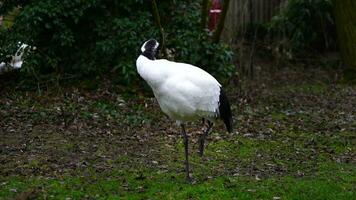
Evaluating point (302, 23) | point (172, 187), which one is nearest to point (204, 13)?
point (302, 23)

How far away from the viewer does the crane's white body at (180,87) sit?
21.2ft

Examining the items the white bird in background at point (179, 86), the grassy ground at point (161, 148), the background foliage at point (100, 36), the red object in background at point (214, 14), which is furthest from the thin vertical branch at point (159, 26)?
the red object in background at point (214, 14)

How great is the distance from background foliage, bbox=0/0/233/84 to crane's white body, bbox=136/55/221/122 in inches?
171

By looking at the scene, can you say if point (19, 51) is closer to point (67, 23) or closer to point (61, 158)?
point (67, 23)

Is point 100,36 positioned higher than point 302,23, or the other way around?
point 302,23

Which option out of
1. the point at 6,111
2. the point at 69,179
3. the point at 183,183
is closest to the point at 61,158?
the point at 69,179

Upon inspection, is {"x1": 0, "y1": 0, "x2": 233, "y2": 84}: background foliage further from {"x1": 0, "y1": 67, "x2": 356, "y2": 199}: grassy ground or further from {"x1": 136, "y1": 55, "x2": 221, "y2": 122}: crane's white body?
{"x1": 136, "y1": 55, "x2": 221, "y2": 122}: crane's white body

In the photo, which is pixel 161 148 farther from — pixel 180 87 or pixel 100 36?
pixel 100 36

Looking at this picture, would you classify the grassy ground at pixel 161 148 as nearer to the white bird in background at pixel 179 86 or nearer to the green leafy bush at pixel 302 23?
the white bird in background at pixel 179 86

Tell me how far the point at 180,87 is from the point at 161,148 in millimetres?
2220

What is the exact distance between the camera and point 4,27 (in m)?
12.3

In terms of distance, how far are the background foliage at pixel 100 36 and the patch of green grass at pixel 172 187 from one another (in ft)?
13.4

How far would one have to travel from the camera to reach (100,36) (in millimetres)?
11891

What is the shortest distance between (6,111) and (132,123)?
1.96 metres
